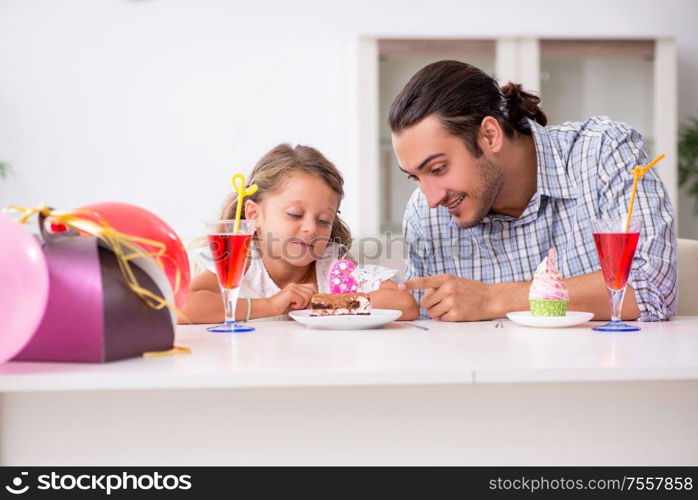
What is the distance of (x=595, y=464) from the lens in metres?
0.98

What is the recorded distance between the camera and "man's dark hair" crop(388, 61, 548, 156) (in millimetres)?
2092

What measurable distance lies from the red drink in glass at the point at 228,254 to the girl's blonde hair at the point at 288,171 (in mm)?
978

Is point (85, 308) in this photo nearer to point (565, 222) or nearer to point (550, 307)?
point (550, 307)

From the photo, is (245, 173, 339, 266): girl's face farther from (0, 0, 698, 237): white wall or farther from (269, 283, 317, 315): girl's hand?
(0, 0, 698, 237): white wall

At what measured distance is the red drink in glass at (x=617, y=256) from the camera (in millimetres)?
1272

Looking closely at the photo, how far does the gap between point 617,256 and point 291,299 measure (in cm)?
73

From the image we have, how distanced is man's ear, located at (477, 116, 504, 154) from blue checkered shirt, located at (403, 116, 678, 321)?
109 mm

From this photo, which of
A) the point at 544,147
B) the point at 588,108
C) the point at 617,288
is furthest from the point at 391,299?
the point at 588,108

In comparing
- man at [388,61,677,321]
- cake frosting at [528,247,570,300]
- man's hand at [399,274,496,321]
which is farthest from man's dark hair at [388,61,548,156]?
cake frosting at [528,247,570,300]

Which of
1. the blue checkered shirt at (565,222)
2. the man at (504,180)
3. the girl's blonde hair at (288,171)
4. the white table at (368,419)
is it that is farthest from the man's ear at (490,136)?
the white table at (368,419)

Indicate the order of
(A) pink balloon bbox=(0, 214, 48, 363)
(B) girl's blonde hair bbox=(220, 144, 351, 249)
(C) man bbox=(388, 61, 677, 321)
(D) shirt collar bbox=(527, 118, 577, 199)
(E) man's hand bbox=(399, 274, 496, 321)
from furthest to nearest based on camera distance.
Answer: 1. (B) girl's blonde hair bbox=(220, 144, 351, 249)
2. (D) shirt collar bbox=(527, 118, 577, 199)
3. (C) man bbox=(388, 61, 677, 321)
4. (E) man's hand bbox=(399, 274, 496, 321)
5. (A) pink balloon bbox=(0, 214, 48, 363)

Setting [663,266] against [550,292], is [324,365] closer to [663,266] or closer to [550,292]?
[550,292]

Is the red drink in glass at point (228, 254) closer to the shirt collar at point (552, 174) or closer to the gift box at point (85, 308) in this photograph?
the gift box at point (85, 308)

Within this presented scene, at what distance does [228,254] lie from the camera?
4.13ft
